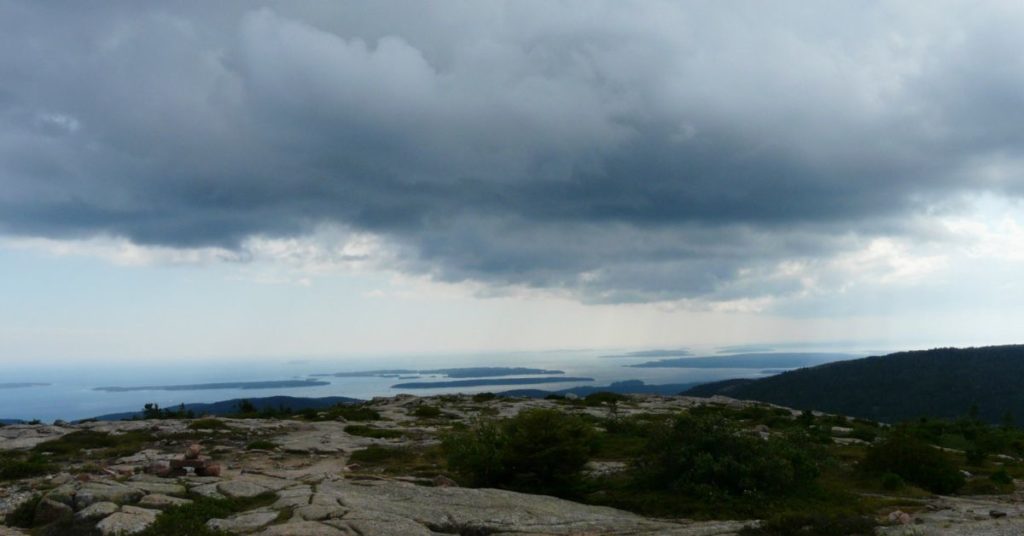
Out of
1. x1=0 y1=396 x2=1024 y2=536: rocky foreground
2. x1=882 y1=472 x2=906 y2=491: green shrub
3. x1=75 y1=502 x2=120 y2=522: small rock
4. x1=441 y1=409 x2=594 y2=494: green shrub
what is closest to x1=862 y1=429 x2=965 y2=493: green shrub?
x1=882 y1=472 x2=906 y2=491: green shrub

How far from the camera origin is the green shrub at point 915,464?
21.0m

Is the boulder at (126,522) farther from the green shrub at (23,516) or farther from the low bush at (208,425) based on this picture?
the low bush at (208,425)

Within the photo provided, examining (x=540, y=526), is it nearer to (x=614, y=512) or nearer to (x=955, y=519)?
(x=614, y=512)

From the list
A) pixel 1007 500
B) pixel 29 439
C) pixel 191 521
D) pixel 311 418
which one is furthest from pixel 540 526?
pixel 311 418

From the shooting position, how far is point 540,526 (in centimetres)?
1346

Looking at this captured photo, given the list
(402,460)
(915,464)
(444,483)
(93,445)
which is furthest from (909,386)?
(93,445)

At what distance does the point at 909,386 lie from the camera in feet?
404

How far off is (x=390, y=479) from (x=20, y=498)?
30.2 feet

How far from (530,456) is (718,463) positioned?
17.2 feet

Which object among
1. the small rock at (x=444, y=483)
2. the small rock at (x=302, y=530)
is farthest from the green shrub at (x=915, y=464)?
the small rock at (x=302, y=530)

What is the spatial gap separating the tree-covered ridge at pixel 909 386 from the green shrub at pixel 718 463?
97.0 meters

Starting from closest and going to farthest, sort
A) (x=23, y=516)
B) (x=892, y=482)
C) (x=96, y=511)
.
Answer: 1. (x=96, y=511)
2. (x=23, y=516)
3. (x=892, y=482)

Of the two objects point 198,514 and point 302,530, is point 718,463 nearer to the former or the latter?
point 302,530

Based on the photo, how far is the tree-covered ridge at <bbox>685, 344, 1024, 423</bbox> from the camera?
357 ft
